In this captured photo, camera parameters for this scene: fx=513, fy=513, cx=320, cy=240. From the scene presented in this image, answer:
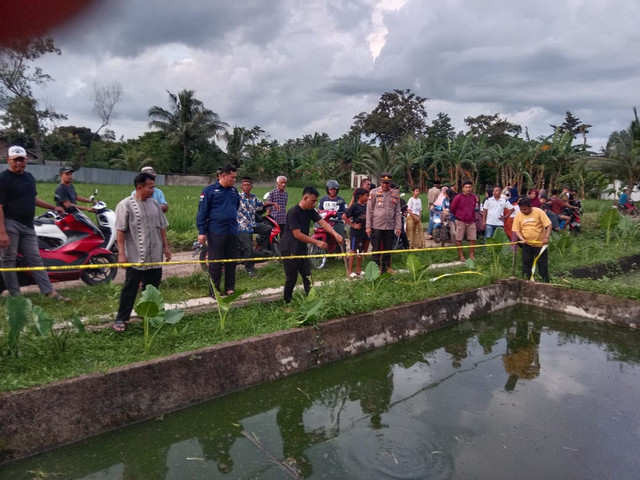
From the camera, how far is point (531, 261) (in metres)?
7.87

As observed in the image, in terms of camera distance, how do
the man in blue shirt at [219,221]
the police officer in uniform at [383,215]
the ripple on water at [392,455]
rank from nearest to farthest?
the ripple on water at [392,455] < the man in blue shirt at [219,221] < the police officer in uniform at [383,215]

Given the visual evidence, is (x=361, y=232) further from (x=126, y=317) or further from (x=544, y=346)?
(x=126, y=317)

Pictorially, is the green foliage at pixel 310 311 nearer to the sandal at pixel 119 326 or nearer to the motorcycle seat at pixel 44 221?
the sandal at pixel 119 326

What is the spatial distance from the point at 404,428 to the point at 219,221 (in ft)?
11.1

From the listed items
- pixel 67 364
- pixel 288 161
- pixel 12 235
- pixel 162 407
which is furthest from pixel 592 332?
pixel 288 161

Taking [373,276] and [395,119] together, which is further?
[395,119]

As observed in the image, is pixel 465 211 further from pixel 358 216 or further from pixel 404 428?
pixel 404 428

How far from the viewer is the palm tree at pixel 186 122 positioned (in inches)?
1299

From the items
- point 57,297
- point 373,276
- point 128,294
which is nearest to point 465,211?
point 373,276

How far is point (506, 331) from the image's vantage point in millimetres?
6426

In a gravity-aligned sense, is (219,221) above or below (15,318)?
above

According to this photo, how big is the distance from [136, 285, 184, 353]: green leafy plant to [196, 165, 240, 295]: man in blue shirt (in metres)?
1.46

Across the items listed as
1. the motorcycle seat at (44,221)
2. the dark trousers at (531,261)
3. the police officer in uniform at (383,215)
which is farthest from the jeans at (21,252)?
the dark trousers at (531,261)

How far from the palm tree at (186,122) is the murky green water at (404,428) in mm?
30476
